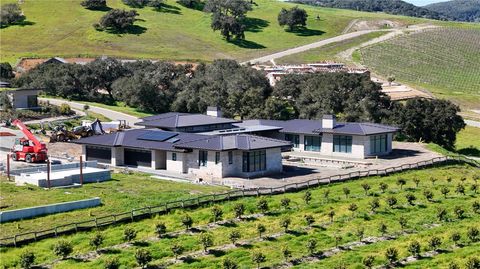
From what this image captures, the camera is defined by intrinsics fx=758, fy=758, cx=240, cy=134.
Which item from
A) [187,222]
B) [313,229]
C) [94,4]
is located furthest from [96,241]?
[94,4]

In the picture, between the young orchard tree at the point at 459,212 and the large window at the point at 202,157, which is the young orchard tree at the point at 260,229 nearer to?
the young orchard tree at the point at 459,212

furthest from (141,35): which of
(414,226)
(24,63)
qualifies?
(414,226)

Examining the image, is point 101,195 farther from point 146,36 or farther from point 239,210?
point 146,36

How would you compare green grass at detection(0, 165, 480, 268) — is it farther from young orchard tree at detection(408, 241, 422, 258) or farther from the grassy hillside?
the grassy hillside

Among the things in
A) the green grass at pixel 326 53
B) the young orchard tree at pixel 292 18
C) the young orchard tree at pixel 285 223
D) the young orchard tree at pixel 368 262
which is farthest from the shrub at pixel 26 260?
the young orchard tree at pixel 292 18

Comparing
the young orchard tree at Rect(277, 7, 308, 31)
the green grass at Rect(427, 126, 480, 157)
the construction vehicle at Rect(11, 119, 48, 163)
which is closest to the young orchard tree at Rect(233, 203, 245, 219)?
the construction vehicle at Rect(11, 119, 48, 163)

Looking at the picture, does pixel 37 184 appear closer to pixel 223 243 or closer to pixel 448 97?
pixel 223 243
